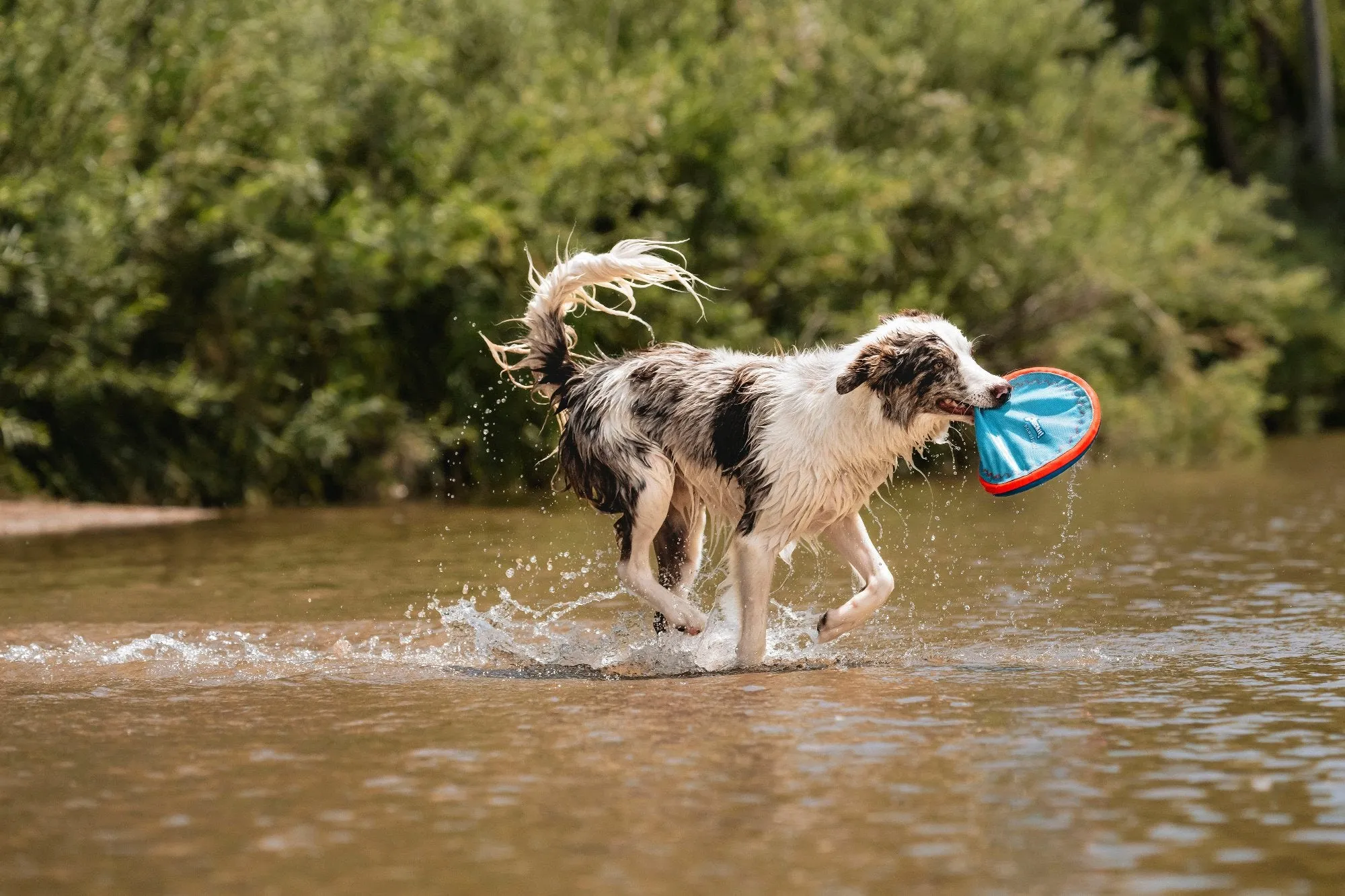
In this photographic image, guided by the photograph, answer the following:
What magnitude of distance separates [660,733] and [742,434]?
2206mm

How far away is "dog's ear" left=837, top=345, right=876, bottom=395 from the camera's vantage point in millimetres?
8578

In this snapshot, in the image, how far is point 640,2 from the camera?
22.4 metres

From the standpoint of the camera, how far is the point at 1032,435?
8.67 meters

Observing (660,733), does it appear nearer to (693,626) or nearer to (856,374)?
(693,626)

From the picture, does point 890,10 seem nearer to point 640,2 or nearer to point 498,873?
point 640,2

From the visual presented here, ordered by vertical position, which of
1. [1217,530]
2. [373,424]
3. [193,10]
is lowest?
[1217,530]

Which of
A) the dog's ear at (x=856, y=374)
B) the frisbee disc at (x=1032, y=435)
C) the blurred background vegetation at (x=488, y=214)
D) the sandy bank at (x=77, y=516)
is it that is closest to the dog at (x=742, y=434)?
the dog's ear at (x=856, y=374)

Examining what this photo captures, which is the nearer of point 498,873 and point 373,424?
point 498,873

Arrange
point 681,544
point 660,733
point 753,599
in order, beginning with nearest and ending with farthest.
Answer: point 660,733 → point 753,599 → point 681,544

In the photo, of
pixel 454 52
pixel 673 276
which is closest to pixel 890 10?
pixel 454 52

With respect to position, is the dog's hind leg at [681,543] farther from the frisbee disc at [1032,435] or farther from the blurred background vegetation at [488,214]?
the blurred background vegetation at [488,214]

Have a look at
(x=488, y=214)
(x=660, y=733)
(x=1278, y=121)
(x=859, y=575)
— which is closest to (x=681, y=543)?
(x=859, y=575)

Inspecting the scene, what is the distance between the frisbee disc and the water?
889 millimetres

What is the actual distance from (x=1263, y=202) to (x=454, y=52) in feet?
56.4
